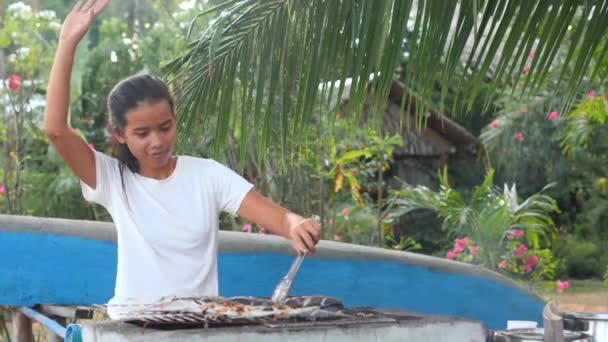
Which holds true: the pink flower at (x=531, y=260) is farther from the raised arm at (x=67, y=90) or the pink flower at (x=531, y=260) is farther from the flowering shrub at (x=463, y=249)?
the raised arm at (x=67, y=90)

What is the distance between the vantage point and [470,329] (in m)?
2.26

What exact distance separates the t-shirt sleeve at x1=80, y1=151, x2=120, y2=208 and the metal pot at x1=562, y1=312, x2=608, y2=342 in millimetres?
1214

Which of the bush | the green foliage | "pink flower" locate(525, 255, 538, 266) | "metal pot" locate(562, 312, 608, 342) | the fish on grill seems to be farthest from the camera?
the bush

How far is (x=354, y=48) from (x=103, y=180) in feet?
2.76

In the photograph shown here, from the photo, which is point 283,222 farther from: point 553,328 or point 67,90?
point 553,328

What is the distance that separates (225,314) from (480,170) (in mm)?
10762

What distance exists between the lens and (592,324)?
2.61m

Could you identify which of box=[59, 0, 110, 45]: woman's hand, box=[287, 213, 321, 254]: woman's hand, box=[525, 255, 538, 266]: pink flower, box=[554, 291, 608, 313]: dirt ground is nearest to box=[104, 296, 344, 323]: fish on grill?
box=[287, 213, 321, 254]: woman's hand

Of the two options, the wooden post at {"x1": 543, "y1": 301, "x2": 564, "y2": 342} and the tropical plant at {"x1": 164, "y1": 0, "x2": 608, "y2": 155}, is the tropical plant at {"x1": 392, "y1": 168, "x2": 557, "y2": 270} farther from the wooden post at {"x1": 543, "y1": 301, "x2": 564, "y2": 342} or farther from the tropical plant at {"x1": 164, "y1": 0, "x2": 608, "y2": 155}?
the wooden post at {"x1": 543, "y1": 301, "x2": 564, "y2": 342}

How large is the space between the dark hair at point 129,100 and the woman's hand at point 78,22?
19 centimetres

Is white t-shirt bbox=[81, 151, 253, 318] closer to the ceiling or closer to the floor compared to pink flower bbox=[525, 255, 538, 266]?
closer to the ceiling

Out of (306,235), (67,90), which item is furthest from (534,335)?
(67,90)

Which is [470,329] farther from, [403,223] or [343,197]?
[403,223]

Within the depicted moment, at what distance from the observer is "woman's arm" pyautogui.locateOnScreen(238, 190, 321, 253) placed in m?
2.39
